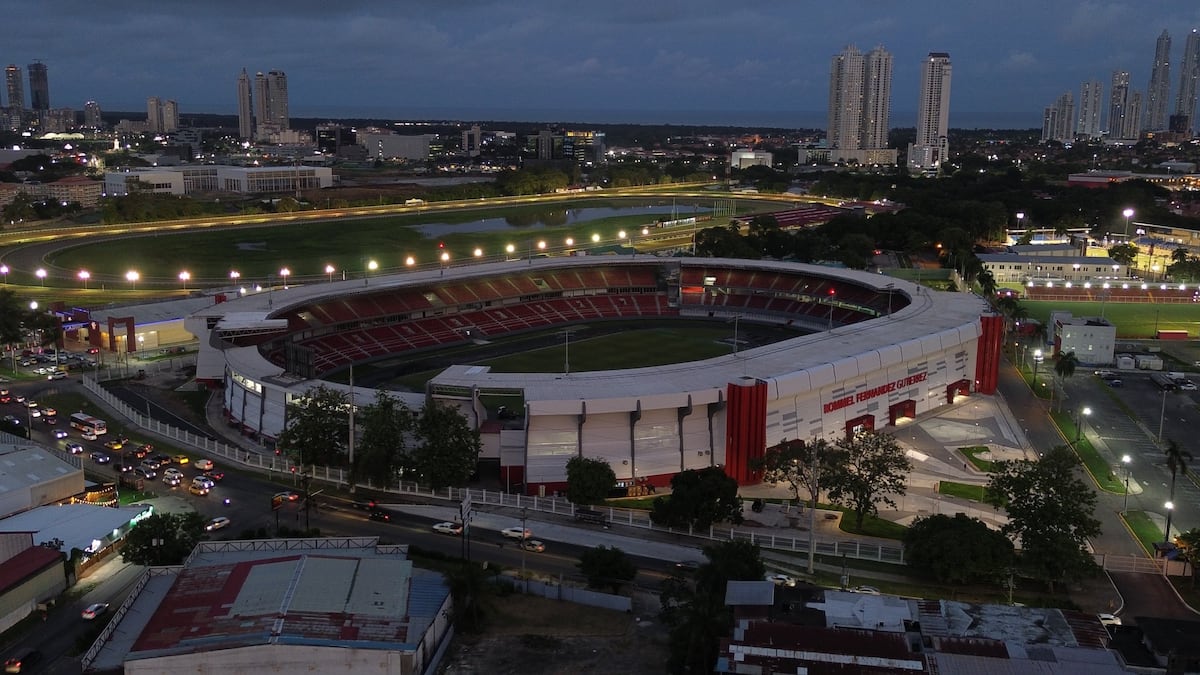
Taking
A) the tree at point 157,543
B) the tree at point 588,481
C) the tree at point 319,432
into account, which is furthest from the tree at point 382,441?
the tree at point 157,543

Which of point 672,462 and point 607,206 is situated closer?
point 672,462

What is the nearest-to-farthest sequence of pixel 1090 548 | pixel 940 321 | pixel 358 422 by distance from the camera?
pixel 1090 548
pixel 358 422
pixel 940 321

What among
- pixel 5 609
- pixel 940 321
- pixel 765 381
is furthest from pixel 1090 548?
pixel 5 609

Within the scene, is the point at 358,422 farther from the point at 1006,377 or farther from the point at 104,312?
the point at 1006,377

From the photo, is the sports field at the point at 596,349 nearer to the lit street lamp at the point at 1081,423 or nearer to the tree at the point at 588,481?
the tree at the point at 588,481

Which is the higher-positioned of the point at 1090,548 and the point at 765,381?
the point at 765,381

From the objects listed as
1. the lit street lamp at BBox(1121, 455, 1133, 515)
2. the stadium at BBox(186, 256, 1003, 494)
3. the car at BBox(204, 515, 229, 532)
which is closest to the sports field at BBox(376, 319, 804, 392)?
the stadium at BBox(186, 256, 1003, 494)

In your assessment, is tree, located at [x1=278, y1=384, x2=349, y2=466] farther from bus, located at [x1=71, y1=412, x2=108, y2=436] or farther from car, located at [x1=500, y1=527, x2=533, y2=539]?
bus, located at [x1=71, y1=412, x2=108, y2=436]
